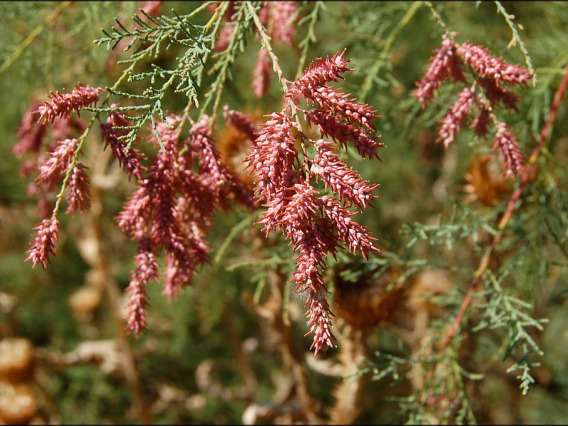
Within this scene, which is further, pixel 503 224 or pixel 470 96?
pixel 503 224

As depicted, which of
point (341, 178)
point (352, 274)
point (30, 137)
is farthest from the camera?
point (30, 137)

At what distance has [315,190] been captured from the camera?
2.18 ft

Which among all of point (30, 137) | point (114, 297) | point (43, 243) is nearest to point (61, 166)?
point (43, 243)

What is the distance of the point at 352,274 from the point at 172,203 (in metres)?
0.47

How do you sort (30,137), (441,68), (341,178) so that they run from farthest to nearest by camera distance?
(30,137) < (441,68) < (341,178)

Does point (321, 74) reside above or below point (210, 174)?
above

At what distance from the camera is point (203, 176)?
2.82 ft

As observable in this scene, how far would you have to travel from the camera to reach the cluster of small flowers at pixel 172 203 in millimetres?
789

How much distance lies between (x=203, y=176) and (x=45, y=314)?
2.16 m

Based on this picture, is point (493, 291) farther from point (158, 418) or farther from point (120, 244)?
point (120, 244)

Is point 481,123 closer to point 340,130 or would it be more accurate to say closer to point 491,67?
point 491,67

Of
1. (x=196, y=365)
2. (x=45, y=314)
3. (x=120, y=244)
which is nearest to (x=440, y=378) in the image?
(x=196, y=365)

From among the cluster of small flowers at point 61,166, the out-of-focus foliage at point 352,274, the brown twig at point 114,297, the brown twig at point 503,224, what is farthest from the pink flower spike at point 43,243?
the brown twig at point 114,297

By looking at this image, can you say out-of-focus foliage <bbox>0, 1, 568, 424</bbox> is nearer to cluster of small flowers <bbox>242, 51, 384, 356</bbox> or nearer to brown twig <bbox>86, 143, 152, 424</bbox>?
brown twig <bbox>86, 143, 152, 424</bbox>
